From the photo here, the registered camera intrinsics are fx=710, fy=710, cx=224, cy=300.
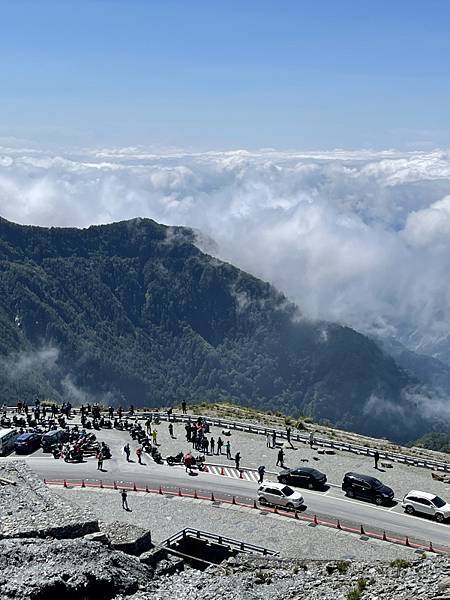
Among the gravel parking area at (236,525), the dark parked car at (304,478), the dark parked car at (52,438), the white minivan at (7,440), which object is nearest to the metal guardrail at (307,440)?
the dark parked car at (304,478)

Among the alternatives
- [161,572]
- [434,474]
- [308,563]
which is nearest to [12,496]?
[161,572]

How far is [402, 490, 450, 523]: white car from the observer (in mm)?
46469

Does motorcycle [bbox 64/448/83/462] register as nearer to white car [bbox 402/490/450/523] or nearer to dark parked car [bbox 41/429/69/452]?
dark parked car [bbox 41/429/69/452]

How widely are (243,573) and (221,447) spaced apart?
34883 millimetres

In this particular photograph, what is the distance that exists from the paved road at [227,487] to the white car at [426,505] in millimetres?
540

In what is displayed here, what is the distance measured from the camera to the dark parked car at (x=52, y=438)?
62375 millimetres

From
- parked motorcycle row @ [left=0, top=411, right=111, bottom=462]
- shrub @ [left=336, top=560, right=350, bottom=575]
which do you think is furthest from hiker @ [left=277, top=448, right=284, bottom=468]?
shrub @ [left=336, top=560, right=350, bottom=575]

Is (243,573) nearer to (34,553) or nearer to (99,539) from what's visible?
(99,539)

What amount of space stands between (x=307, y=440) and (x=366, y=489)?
56.1 ft

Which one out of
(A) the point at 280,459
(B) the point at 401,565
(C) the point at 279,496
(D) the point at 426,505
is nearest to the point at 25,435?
(A) the point at 280,459

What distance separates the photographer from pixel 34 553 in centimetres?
2606

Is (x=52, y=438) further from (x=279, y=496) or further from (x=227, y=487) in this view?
(x=279, y=496)

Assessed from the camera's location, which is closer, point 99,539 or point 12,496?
point 99,539

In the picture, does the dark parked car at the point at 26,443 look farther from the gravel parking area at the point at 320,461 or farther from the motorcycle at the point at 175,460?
the motorcycle at the point at 175,460
